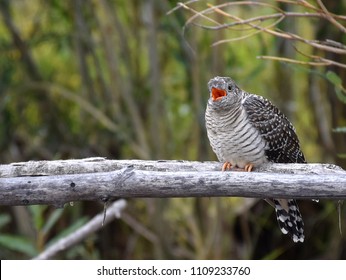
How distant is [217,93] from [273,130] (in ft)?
1.08

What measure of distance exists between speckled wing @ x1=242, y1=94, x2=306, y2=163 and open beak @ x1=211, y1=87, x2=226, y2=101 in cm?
16

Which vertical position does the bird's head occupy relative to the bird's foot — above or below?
above

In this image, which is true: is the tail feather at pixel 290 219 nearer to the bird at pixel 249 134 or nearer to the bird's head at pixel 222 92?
the bird at pixel 249 134

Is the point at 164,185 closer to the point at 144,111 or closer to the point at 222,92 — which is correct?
the point at 222,92

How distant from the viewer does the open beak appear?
3.29 meters

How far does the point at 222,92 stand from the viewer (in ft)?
10.8

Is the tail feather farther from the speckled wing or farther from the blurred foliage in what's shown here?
the blurred foliage

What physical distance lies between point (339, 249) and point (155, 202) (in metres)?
1.48

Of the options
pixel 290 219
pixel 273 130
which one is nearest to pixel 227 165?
pixel 273 130

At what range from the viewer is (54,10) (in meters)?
5.33

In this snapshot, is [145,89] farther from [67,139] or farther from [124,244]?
[124,244]

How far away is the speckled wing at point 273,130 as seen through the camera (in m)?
3.38

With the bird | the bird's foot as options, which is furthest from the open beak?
the bird's foot

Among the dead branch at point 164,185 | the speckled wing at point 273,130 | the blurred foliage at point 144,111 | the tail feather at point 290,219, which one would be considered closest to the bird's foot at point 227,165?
the speckled wing at point 273,130
